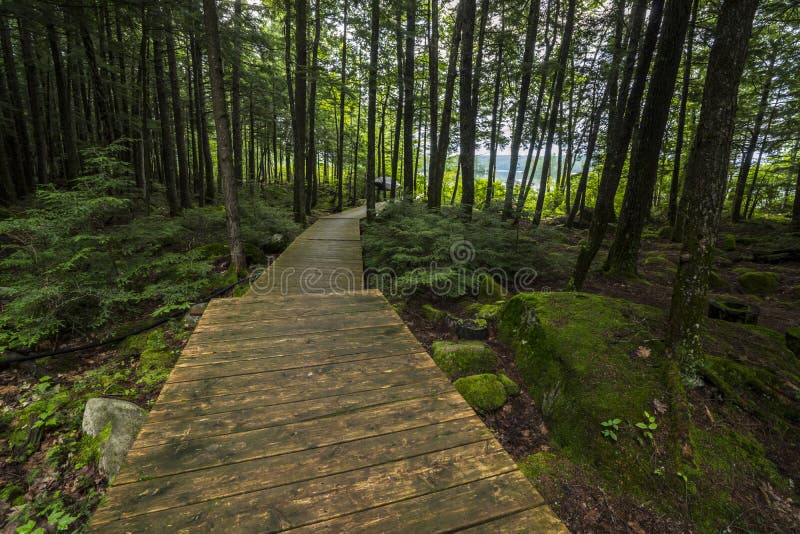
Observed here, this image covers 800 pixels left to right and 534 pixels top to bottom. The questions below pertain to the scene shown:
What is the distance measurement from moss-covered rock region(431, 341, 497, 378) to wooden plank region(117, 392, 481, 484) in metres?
1.91

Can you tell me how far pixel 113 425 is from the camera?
10.2 ft

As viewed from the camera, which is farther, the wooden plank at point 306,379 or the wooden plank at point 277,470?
the wooden plank at point 306,379

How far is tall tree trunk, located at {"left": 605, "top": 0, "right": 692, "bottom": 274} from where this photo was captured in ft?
19.3

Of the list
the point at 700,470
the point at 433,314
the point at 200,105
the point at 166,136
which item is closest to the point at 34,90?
the point at 200,105

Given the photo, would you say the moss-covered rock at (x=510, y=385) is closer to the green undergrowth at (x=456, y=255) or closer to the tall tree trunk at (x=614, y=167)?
the green undergrowth at (x=456, y=255)

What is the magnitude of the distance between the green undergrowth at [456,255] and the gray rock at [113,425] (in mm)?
4269

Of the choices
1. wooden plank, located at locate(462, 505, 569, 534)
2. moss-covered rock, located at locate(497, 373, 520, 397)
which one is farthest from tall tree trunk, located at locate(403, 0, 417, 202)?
wooden plank, located at locate(462, 505, 569, 534)

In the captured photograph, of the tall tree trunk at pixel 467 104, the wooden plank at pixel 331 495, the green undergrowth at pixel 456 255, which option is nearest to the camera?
the wooden plank at pixel 331 495

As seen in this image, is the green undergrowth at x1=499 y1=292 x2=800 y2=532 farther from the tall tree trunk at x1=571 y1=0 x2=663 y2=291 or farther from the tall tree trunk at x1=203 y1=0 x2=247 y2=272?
the tall tree trunk at x1=203 y1=0 x2=247 y2=272

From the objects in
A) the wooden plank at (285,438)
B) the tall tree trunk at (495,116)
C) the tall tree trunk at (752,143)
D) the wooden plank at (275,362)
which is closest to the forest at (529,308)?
the wooden plank at (275,362)

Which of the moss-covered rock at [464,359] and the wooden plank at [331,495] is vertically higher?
the wooden plank at [331,495]

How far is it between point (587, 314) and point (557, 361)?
100 centimetres

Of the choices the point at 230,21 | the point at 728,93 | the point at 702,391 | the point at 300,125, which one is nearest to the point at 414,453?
the point at 702,391

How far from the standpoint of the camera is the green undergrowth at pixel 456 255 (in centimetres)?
664
